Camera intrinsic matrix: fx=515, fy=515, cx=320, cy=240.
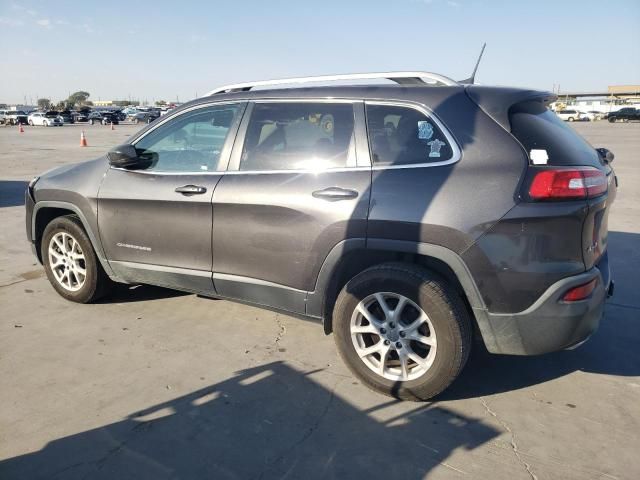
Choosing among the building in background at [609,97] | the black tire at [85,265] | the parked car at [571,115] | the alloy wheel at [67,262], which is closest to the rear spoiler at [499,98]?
the black tire at [85,265]

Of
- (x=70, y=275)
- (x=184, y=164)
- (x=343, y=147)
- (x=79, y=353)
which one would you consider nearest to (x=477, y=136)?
(x=343, y=147)

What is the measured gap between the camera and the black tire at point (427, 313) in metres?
2.84

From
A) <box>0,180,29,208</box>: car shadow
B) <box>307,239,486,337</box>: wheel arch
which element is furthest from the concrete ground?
<box>0,180,29,208</box>: car shadow

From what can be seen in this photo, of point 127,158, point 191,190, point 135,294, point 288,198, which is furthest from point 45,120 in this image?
point 288,198

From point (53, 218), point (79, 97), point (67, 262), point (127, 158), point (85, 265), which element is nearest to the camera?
point (127, 158)

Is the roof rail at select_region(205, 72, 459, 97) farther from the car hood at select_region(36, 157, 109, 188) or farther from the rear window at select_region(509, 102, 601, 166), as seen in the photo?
the car hood at select_region(36, 157, 109, 188)

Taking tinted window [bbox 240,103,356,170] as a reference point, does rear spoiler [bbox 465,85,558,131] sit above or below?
above

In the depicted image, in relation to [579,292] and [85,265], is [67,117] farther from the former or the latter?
[579,292]

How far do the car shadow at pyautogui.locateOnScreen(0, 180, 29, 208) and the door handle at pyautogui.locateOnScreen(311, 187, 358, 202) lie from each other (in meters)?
7.51

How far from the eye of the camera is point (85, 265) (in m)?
4.35

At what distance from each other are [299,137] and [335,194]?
1.85ft

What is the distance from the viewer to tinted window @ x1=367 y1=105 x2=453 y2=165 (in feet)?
9.64

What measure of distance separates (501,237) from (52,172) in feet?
12.6

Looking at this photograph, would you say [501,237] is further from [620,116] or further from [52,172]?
[620,116]
